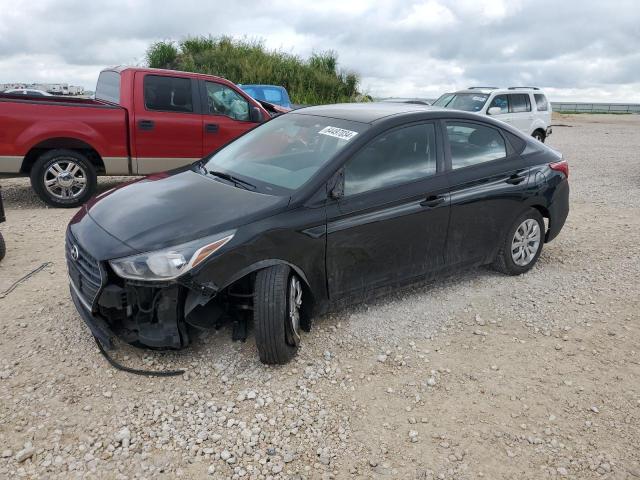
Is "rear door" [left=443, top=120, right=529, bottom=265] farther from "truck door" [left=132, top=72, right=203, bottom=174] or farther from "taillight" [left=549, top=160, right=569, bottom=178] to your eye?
"truck door" [left=132, top=72, right=203, bottom=174]

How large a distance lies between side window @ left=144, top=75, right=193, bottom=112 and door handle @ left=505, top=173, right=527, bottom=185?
4986 mm

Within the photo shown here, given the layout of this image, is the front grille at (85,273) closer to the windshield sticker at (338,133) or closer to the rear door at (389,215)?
the rear door at (389,215)

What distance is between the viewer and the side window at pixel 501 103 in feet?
41.8

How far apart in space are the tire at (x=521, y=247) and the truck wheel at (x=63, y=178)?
17.5ft

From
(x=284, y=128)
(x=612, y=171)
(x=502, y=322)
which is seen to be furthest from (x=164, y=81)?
(x=612, y=171)

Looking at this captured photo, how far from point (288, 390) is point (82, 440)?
113 centimetres

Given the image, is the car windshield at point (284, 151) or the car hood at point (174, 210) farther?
the car windshield at point (284, 151)

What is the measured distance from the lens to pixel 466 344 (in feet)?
13.0

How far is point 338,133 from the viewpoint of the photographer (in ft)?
13.4

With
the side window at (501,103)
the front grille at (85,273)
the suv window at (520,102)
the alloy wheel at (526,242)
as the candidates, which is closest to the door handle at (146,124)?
the front grille at (85,273)

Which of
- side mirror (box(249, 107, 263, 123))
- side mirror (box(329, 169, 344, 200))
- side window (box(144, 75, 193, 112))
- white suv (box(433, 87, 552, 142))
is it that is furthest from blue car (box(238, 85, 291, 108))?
side mirror (box(329, 169, 344, 200))

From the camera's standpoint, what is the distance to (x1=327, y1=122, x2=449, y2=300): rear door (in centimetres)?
377

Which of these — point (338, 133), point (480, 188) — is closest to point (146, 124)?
point (338, 133)

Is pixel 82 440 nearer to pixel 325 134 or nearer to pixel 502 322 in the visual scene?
pixel 325 134
